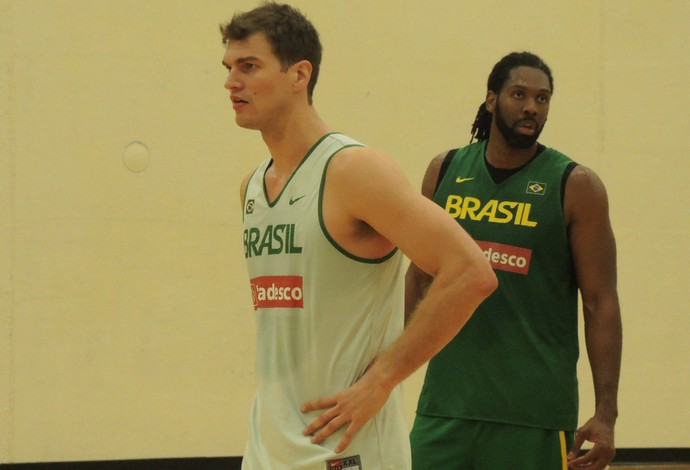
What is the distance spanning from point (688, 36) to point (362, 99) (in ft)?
6.11

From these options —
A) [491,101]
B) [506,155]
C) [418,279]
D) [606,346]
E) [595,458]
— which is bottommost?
[595,458]

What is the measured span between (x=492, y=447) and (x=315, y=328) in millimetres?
1109

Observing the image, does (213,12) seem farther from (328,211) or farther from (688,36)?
(328,211)

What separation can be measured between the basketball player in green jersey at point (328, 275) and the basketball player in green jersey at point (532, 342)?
885 millimetres

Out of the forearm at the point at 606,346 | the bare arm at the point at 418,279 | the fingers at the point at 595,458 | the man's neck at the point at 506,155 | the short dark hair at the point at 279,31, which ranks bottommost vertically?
the fingers at the point at 595,458

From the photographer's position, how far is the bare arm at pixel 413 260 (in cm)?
193

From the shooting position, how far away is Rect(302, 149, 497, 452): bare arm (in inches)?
76.2

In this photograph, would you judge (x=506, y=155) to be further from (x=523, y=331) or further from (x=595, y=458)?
(x=595, y=458)

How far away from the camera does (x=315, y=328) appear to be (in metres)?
2.04

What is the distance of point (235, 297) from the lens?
4902mm

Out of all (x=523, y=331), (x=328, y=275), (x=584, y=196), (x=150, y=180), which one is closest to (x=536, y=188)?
(x=584, y=196)

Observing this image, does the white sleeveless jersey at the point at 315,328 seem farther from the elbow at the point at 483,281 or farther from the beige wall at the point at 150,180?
the beige wall at the point at 150,180

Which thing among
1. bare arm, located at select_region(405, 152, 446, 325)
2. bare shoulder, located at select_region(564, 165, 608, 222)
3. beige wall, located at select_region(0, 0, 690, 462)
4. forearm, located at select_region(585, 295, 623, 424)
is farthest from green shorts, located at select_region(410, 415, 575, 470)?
beige wall, located at select_region(0, 0, 690, 462)

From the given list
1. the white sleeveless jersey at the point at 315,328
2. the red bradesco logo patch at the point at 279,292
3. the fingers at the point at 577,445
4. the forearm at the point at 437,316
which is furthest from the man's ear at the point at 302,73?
the fingers at the point at 577,445
